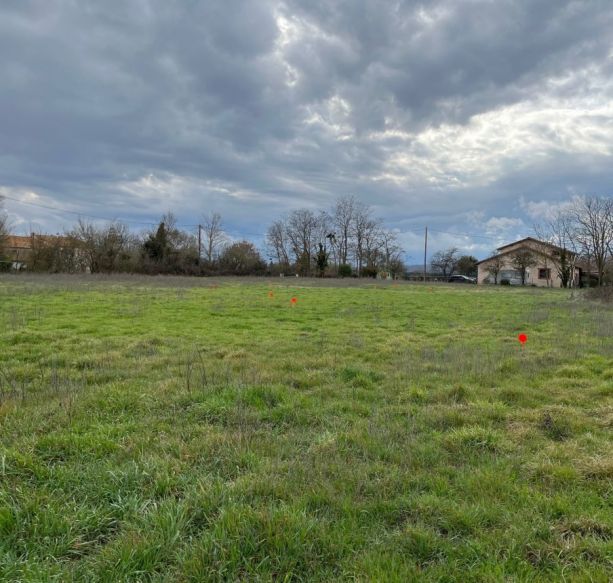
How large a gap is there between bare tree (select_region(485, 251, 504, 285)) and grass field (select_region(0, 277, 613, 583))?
5815 centimetres

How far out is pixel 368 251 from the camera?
64938 millimetres

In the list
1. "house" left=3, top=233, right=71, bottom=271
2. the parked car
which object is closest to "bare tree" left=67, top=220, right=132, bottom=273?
"house" left=3, top=233, right=71, bottom=271

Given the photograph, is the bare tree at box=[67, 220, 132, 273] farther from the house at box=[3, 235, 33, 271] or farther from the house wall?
the house wall

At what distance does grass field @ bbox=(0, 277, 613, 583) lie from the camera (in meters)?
2.21

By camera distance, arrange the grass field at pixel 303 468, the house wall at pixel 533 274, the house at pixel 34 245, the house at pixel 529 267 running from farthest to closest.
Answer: the house wall at pixel 533 274 → the house at pixel 529 267 → the house at pixel 34 245 → the grass field at pixel 303 468

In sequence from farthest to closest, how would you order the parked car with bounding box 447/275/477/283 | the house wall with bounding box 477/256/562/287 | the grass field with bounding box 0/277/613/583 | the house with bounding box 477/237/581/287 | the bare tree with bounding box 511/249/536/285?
the parked car with bounding box 447/275/477/283 → the house wall with bounding box 477/256/562/287 → the bare tree with bounding box 511/249/536/285 → the house with bounding box 477/237/581/287 → the grass field with bounding box 0/277/613/583

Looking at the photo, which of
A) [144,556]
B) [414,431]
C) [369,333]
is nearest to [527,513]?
[414,431]

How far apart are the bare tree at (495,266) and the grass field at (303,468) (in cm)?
5815

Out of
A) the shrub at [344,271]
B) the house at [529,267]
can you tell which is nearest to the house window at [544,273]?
the house at [529,267]

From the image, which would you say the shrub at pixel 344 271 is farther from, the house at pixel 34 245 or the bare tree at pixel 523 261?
the house at pixel 34 245

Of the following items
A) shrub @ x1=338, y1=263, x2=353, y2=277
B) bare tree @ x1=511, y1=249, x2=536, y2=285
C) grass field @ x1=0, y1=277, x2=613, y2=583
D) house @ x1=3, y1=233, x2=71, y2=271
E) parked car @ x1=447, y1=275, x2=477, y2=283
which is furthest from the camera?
parked car @ x1=447, y1=275, x2=477, y2=283

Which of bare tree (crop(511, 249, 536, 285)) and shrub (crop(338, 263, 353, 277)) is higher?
bare tree (crop(511, 249, 536, 285))

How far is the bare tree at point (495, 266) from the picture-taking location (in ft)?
198

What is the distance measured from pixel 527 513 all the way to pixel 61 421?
157 inches
